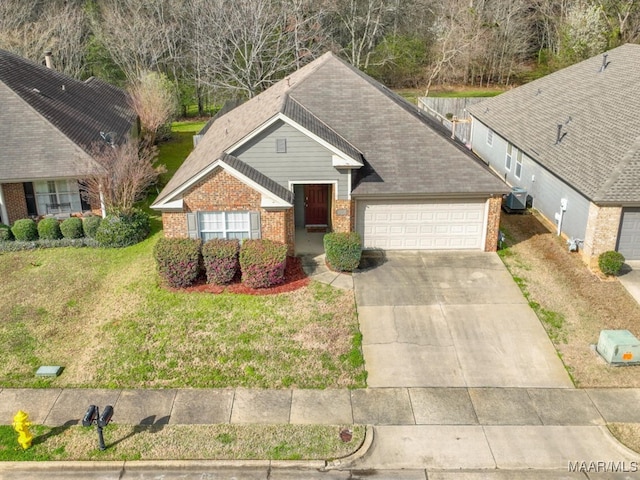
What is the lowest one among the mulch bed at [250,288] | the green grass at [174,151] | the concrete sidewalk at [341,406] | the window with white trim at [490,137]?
the concrete sidewalk at [341,406]

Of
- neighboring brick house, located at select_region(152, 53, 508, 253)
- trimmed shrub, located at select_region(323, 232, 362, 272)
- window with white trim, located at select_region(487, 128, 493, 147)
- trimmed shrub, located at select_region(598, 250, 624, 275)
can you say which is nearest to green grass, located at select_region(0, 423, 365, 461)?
trimmed shrub, located at select_region(323, 232, 362, 272)

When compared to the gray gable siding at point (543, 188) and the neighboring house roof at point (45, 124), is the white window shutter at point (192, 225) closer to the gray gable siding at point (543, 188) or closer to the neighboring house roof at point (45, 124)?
the neighboring house roof at point (45, 124)

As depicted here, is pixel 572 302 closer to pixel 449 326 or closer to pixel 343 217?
pixel 449 326

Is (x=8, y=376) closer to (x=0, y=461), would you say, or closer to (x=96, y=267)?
(x=0, y=461)

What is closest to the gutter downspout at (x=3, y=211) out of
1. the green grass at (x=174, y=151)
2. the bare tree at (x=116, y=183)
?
the bare tree at (x=116, y=183)

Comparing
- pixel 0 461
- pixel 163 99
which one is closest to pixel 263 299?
pixel 0 461

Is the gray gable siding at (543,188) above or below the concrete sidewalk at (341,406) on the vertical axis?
above
